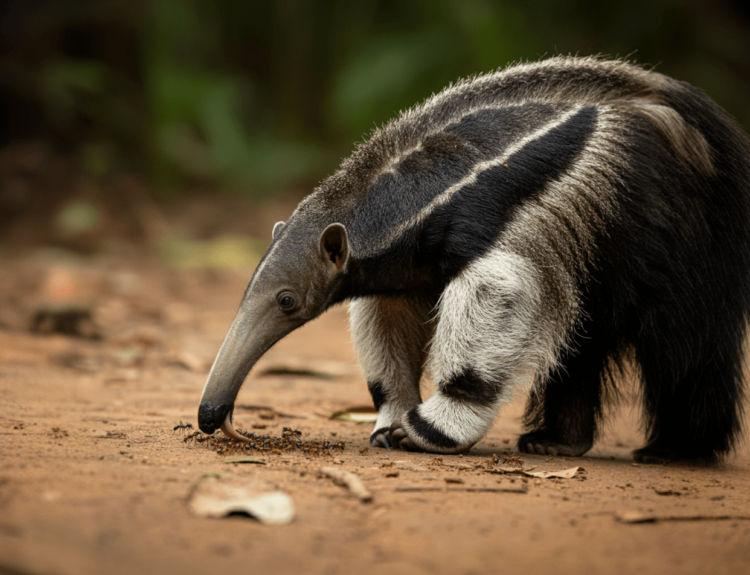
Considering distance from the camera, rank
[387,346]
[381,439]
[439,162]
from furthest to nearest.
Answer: [387,346], [381,439], [439,162]

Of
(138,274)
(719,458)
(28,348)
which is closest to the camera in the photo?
(719,458)

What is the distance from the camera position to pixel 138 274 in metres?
10.3

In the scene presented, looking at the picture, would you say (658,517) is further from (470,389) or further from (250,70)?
(250,70)

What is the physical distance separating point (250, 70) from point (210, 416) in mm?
17390

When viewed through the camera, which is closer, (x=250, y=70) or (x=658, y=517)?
(x=658, y=517)

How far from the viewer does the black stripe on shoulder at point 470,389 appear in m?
3.79

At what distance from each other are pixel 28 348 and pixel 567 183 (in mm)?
4294

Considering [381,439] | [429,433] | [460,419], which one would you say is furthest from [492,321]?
[381,439]

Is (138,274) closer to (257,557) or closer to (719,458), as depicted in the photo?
(719,458)

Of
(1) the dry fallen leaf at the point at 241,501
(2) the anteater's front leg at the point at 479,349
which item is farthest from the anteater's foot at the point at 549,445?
(1) the dry fallen leaf at the point at 241,501

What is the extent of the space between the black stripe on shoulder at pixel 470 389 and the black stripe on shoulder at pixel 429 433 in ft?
0.55

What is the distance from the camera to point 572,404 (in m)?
4.55

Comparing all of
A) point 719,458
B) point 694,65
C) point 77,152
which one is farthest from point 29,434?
point 694,65

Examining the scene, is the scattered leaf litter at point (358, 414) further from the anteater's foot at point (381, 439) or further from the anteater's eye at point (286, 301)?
the anteater's eye at point (286, 301)
